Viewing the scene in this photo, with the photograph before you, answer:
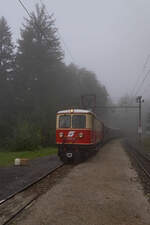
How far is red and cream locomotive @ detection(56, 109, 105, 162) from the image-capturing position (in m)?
12.7

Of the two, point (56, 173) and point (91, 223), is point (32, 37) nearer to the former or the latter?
point (56, 173)

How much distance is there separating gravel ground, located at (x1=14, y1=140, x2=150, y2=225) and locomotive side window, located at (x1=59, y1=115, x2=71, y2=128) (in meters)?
5.21

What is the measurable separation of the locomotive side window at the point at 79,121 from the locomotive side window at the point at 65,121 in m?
0.27

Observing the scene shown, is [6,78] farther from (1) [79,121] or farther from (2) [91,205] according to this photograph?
(2) [91,205]

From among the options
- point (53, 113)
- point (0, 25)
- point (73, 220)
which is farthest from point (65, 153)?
point (0, 25)

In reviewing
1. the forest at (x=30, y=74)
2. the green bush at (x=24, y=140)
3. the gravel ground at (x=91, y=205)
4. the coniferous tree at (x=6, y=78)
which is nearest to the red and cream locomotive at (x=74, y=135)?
the gravel ground at (x=91, y=205)

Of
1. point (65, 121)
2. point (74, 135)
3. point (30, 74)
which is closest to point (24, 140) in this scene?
point (65, 121)

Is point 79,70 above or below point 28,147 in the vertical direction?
above

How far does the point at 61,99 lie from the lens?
126 ft

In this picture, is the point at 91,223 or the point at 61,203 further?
the point at 61,203

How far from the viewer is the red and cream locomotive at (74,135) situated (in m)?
12.7

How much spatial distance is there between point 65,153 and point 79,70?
45.4 m

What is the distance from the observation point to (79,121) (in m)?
13.1

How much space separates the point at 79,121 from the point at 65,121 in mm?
846
